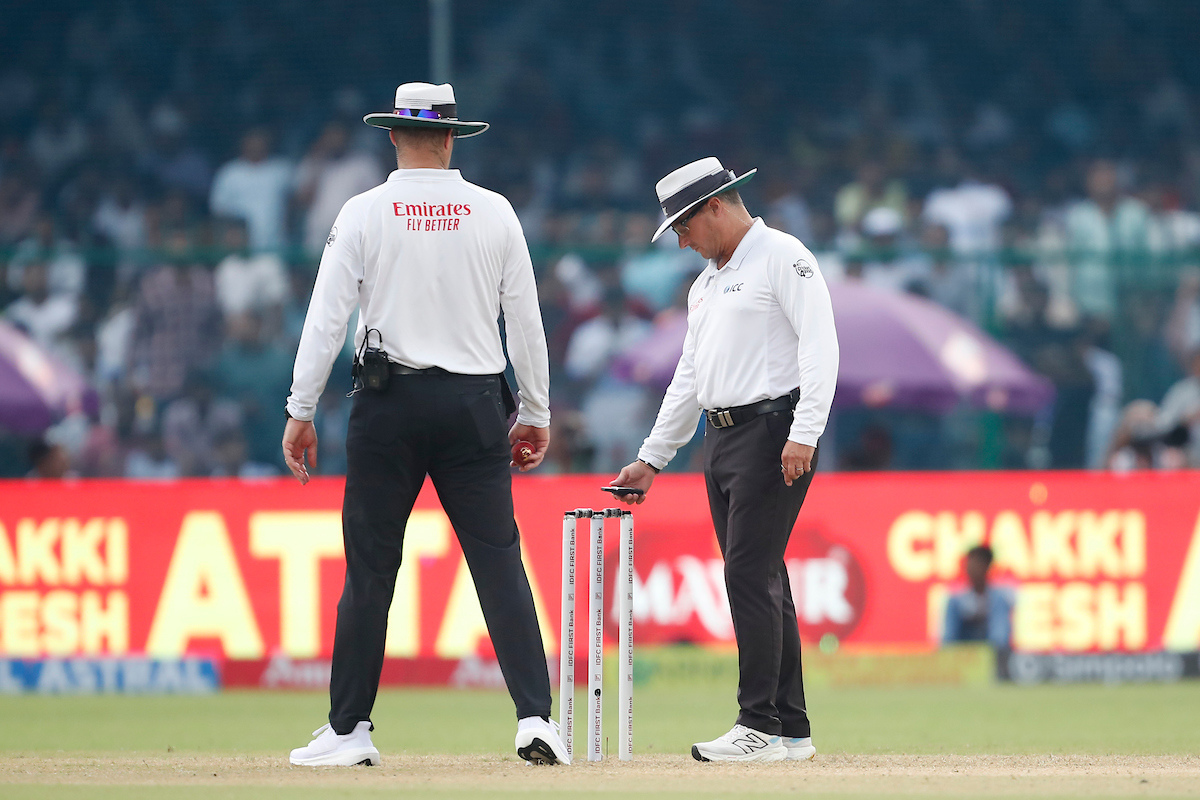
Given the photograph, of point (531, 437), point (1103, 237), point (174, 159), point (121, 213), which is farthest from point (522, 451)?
point (174, 159)

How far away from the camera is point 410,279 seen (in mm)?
5863

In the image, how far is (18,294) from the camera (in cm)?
1319

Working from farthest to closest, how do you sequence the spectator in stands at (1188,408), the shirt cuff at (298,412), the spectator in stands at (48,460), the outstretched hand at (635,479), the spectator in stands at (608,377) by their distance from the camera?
1. the spectator in stands at (608,377)
2. the spectator in stands at (1188,408)
3. the spectator in stands at (48,460)
4. the outstretched hand at (635,479)
5. the shirt cuff at (298,412)

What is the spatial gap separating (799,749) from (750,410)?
126cm

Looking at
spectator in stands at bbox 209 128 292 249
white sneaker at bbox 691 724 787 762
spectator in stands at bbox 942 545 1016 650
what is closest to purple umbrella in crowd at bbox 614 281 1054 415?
spectator in stands at bbox 942 545 1016 650

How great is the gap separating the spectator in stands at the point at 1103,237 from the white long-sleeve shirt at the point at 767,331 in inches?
302

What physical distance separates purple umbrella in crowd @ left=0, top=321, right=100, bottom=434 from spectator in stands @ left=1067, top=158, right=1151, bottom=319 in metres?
7.83

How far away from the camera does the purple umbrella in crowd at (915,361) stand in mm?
13219

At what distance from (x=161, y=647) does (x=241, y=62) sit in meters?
10.5

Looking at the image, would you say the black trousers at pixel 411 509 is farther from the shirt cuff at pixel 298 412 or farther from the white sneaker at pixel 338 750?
the shirt cuff at pixel 298 412

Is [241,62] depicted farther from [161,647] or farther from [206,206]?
[161,647]

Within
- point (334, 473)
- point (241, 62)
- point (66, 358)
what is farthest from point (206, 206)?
point (334, 473)

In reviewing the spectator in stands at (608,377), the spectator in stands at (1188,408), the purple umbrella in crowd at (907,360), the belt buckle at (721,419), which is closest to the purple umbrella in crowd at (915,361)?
the purple umbrella in crowd at (907,360)

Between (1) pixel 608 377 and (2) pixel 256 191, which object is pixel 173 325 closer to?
(1) pixel 608 377
